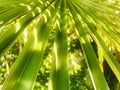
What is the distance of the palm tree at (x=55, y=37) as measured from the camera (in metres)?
0.75

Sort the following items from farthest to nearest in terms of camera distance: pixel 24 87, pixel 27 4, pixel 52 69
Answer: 1. pixel 27 4
2. pixel 52 69
3. pixel 24 87

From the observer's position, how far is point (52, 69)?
2.70 ft

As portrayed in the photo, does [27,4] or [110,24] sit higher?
[27,4]

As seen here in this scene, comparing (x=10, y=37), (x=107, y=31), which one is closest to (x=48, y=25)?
(x=10, y=37)

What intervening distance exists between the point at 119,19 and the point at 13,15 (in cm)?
70

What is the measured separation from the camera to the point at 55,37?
1.04 metres

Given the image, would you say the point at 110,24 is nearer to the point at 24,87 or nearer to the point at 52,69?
the point at 52,69

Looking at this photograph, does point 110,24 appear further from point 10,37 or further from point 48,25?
point 10,37

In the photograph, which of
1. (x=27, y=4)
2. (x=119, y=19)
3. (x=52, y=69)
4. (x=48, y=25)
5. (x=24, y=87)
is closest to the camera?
(x=24, y=87)

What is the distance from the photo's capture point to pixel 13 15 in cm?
113

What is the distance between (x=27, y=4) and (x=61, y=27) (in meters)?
0.23

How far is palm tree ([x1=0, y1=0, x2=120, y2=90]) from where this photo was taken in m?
0.75

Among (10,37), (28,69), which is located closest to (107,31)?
(10,37)

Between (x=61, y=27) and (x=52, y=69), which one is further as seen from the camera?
(x=61, y=27)
